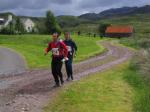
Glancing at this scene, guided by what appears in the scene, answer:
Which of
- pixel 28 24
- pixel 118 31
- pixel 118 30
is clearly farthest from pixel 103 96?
pixel 118 30

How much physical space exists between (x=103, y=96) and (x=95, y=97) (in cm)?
51

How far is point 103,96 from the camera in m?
17.0

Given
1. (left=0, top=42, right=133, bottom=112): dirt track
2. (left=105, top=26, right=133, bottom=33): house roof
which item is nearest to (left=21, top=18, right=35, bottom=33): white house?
(left=105, top=26, right=133, bottom=33): house roof

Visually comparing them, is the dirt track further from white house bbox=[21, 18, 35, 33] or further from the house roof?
the house roof

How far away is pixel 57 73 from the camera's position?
728 inches

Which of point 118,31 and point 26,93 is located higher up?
point 26,93

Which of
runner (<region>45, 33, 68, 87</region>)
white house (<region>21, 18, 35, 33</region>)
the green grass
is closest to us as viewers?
the green grass

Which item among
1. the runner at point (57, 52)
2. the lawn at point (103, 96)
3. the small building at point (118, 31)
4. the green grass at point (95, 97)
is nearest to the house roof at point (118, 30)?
the small building at point (118, 31)

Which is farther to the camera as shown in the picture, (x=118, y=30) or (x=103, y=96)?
(x=118, y=30)

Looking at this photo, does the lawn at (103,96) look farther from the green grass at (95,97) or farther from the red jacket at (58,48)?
the red jacket at (58,48)

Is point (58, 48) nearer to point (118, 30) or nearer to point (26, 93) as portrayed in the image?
point (26, 93)

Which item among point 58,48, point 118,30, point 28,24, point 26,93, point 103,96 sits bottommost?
point 118,30

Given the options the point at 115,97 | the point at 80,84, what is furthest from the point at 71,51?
the point at 115,97

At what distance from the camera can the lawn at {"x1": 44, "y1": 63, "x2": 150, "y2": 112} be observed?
14643 millimetres
